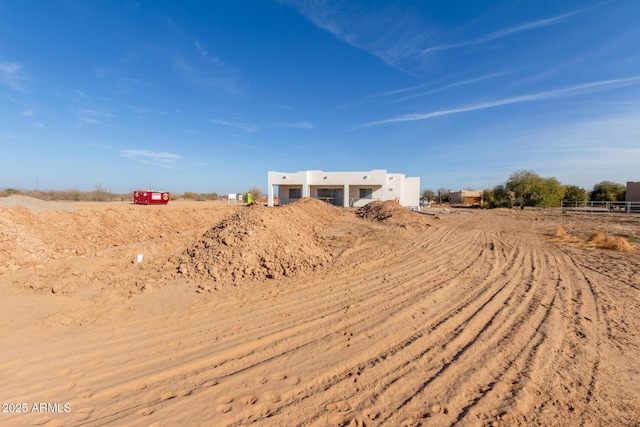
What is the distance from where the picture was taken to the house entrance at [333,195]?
34094mm

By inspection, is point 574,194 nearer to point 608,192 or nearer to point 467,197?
point 608,192

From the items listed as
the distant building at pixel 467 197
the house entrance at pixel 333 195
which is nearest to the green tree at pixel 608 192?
the distant building at pixel 467 197

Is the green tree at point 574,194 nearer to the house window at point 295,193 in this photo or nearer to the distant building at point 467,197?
the distant building at point 467,197

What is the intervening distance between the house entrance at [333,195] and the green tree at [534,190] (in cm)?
2656

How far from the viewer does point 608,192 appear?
149 feet

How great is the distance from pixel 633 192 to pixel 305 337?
57.6 metres

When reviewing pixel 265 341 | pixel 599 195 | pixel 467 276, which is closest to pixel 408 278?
pixel 467 276

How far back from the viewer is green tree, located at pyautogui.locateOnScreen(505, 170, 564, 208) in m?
39.3

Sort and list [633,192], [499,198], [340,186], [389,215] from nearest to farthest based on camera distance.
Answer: [389,215] < [340,186] < [633,192] < [499,198]

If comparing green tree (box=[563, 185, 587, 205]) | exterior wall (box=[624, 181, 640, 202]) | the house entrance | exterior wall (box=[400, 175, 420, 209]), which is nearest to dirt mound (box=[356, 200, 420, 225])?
the house entrance

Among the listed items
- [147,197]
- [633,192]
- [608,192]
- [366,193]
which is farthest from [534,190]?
[147,197]

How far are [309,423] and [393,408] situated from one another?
31.9 inches

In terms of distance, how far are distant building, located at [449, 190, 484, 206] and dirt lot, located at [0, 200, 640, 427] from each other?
5396 centimetres

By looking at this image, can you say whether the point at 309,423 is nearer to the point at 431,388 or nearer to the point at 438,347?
the point at 431,388
